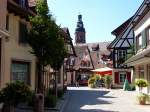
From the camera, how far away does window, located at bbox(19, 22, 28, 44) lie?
2388 centimetres

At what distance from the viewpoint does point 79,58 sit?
7669 cm

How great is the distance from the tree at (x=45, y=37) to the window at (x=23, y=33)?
469mm

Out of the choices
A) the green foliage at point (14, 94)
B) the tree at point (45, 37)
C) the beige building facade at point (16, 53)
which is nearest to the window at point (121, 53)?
the beige building facade at point (16, 53)

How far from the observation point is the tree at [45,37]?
23.4 meters

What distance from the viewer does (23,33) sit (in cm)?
2425

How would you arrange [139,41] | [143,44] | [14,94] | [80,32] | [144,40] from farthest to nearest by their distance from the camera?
[80,32], [139,41], [143,44], [144,40], [14,94]

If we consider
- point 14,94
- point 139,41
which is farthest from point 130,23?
point 14,94

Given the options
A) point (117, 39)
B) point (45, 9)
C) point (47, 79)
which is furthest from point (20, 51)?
point (117, 39)

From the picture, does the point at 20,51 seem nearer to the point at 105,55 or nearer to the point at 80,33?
the point at 105,55

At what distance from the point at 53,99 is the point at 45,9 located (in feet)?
18.7

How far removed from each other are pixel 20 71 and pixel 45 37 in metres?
2.75

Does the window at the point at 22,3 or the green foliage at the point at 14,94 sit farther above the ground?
the window at the point at 22,3

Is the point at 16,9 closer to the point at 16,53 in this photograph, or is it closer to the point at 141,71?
the point at 16,53

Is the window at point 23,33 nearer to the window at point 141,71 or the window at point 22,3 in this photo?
the window at point 22,3
